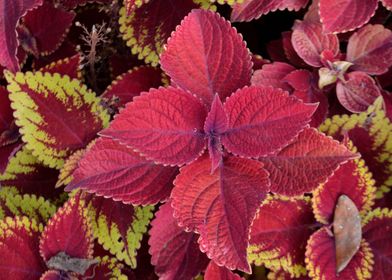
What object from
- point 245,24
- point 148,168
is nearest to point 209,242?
point 148,168

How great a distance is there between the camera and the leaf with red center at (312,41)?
0.83 m

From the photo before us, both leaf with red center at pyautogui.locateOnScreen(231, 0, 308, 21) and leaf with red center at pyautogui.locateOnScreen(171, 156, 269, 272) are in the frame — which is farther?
leaf with red center at pyautogui.locateOnScreen(231, 0, 308, 21)

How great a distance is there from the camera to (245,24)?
1.03m

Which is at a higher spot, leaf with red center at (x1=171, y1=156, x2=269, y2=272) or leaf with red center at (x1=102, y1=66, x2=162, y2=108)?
leaf with red center at (x1=102, y1=66, x2=162, y2=108)

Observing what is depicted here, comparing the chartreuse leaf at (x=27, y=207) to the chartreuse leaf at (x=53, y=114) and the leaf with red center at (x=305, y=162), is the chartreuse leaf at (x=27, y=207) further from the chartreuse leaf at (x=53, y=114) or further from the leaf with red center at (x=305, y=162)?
the leaf with red center at (x=305, y=162)

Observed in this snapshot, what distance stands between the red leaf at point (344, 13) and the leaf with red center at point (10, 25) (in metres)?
0.36

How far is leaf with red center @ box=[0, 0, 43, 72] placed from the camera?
71 cm

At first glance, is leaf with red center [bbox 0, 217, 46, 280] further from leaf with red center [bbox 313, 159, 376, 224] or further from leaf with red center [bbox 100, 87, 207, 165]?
leaf with red center [bbox 313, 159, 376, 224]

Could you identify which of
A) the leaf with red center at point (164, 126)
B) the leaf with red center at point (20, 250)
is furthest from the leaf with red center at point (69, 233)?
the leaf with red center at point (164, 126)

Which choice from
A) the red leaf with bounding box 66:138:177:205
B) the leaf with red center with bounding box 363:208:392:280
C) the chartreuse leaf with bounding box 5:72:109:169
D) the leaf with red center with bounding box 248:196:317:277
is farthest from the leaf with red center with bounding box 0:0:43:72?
the leaf with red center with bounding box 363:208:392:280

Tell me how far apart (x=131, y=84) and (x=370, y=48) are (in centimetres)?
34

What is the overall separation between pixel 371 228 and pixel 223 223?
0.24 meters

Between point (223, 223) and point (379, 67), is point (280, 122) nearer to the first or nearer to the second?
point (223, 223)

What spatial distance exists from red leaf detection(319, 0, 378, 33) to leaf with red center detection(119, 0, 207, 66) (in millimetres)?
201
